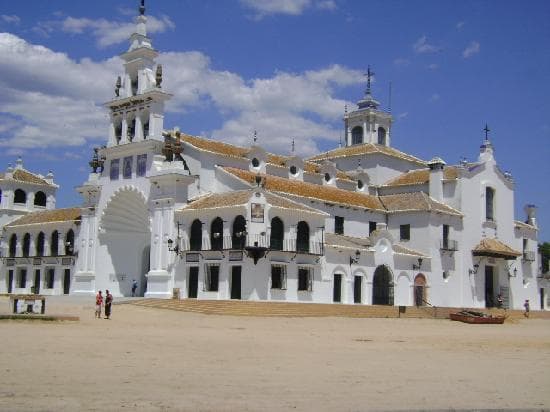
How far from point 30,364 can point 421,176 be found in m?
42.7

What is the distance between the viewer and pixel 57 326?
23938 mm

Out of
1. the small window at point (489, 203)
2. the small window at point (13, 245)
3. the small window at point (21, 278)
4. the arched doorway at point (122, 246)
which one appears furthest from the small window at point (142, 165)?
the small window at point (489, 203)

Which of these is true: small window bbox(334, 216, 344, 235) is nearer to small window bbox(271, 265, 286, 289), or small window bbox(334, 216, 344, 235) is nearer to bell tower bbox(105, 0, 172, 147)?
small window bbox(271, 265, 286, 289)

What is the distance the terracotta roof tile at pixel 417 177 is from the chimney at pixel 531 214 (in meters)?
10.7

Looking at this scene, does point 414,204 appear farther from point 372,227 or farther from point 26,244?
point 26,244

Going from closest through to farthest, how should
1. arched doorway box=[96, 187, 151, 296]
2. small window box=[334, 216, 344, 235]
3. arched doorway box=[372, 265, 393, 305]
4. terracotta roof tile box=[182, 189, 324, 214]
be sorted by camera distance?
terracotta roof tile box=[182, 189, 324, 214] → arched doorway box=[372, 265, 393, 305] → small window box=[334, 216, 344, 235] → arched doorway box=[96, 187, 151, 296]

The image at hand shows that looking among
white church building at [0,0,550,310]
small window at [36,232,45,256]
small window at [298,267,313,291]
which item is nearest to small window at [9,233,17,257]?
white church building at [0,0,550,310]

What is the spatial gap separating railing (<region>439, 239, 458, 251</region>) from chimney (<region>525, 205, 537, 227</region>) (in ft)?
41.7

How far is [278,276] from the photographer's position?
1545 inches

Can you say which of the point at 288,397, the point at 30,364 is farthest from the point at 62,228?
the point at 288,397

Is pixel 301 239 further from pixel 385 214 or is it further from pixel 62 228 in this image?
pixel 62 228

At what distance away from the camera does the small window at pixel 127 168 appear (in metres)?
Answer: 45.2

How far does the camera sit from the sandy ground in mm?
11016

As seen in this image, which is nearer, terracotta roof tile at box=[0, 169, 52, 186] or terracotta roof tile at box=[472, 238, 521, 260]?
terracotta roof tile at box=[472, 238, 521, 260]
